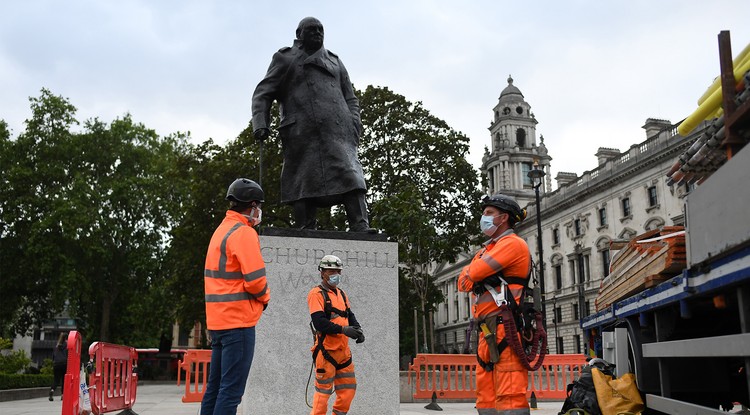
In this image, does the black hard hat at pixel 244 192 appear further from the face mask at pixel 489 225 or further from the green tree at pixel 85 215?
the green tree at pixel 85 215

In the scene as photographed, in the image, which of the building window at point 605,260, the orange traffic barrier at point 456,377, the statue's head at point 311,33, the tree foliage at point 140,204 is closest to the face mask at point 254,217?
the statue's head at point 311,33

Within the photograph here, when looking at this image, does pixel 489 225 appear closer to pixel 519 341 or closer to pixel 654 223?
pixel 519 341

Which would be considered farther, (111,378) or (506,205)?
(111,378)

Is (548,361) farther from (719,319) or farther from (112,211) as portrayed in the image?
(112,211)

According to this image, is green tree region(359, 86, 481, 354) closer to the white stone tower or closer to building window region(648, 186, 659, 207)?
building window region(648, 186, 659, 207)

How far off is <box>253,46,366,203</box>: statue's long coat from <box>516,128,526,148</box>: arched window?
80.4 metres

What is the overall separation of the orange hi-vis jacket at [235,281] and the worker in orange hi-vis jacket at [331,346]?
1.48m

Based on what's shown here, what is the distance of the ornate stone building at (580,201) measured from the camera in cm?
4784

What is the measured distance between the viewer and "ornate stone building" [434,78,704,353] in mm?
47844

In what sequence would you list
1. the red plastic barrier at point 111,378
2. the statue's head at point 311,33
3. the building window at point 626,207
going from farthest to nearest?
the building window at point 626,207
the statue's head at point 311,33
the red plastic barrier at point 111,378

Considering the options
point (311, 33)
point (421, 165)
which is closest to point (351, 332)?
point (311, 33)

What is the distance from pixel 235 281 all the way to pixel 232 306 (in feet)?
0.60

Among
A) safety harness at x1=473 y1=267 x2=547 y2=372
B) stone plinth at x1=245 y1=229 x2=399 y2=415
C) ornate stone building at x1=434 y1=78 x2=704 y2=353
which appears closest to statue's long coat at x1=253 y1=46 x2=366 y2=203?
stone plinth at x1=245 y1=229 x2=399 y2=415

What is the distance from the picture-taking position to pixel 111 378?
353 inches
